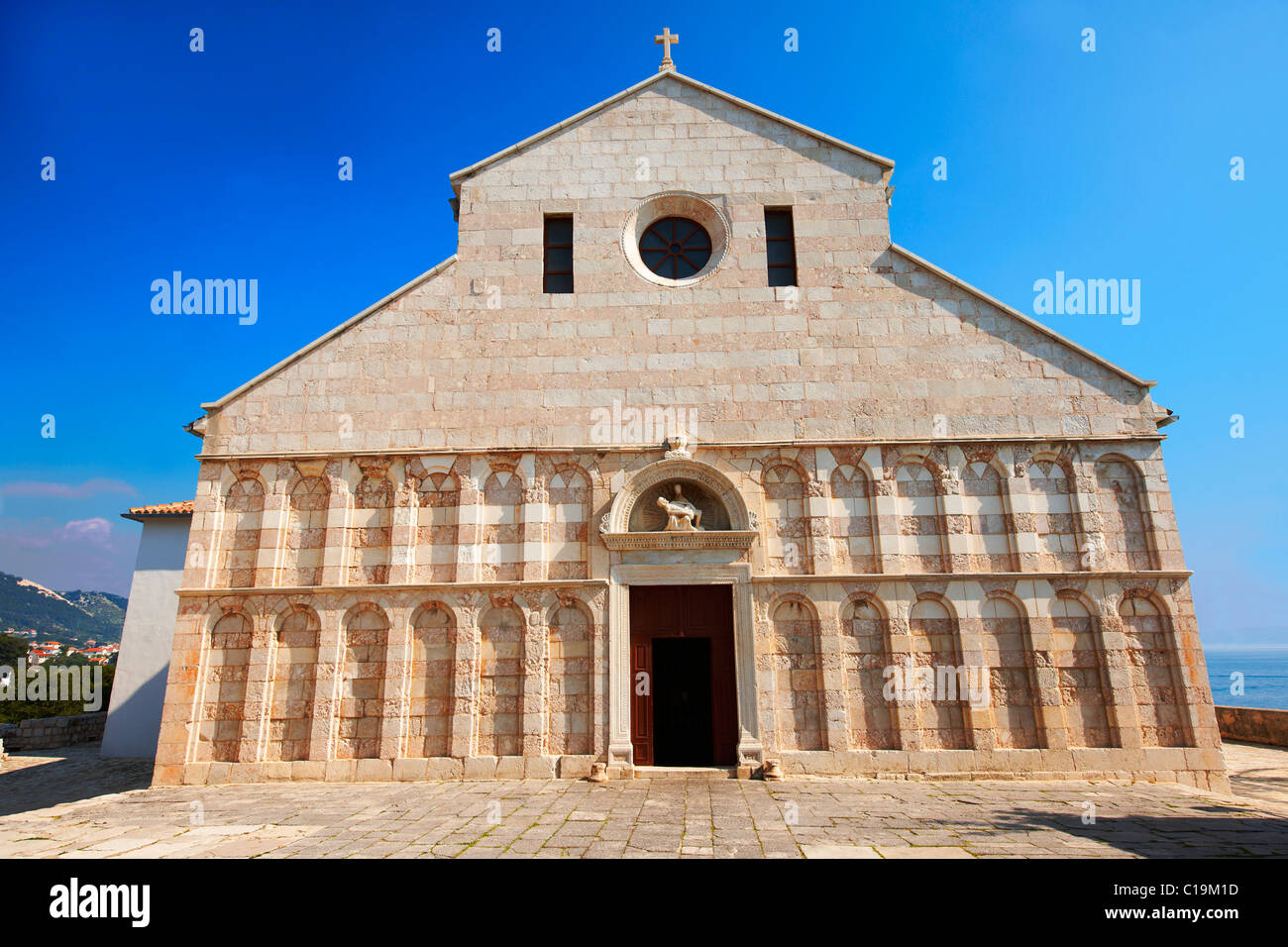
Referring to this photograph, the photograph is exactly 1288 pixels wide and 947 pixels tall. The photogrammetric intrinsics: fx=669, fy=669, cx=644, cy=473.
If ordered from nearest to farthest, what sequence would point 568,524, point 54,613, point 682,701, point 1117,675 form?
point 1117,675
point 682,701
point 568,524
point 54,613

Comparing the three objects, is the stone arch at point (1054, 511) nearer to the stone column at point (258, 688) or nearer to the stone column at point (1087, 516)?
the stone column at point (1087, 516)

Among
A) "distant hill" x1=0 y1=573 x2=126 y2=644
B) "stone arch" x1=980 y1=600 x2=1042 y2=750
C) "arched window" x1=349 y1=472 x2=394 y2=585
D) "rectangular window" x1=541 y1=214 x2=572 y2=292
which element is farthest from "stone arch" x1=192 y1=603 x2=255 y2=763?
"distant hill" x1=0 y1=573 x2=126 y2=644

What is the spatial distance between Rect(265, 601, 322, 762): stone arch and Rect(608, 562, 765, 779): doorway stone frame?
481 centimetres

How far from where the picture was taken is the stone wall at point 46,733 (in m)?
17.3

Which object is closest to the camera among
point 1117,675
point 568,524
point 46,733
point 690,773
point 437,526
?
point 690,773

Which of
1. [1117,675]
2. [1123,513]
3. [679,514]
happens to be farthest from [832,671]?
[1123,513]

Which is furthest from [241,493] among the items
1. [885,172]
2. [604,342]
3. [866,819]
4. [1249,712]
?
[1249,712]

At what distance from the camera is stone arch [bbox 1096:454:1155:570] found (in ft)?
35.8

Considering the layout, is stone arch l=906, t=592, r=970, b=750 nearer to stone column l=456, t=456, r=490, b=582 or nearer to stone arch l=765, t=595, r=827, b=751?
stone arch l=765, t=595, r=827, b=751

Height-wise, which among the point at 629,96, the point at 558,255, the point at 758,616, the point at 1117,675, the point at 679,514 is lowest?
the point at 1117,675

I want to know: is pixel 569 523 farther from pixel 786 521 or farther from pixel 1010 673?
pixel 1010 673

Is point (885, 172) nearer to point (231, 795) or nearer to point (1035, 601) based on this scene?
point (1035, 601)

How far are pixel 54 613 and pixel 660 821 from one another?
16185 cm

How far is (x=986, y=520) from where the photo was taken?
11078mm
